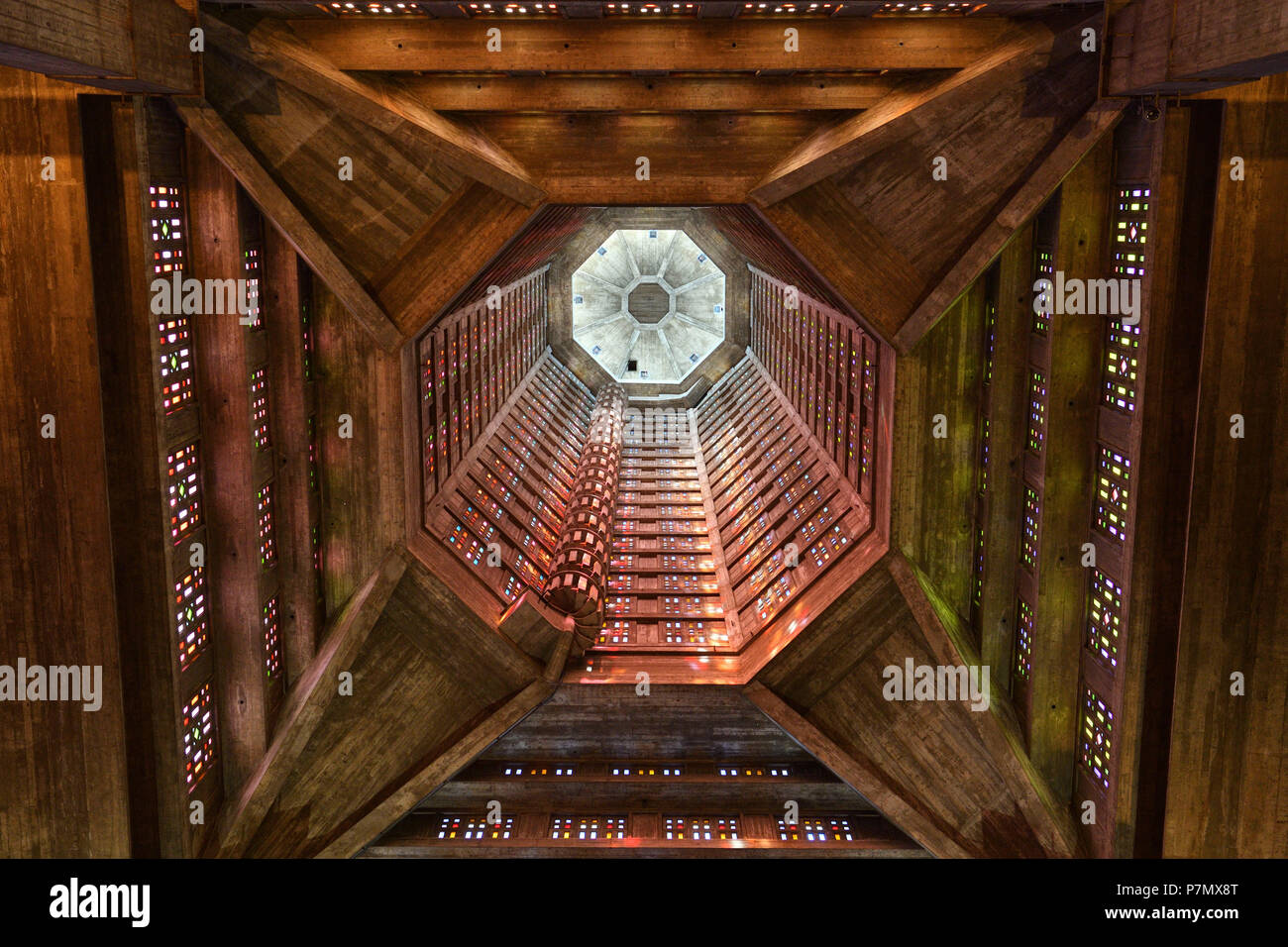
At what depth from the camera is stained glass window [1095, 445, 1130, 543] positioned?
17.8 meters

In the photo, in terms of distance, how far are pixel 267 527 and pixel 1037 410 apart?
19.1m

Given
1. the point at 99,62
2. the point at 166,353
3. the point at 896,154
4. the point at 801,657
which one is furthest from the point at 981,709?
the point at 99,62

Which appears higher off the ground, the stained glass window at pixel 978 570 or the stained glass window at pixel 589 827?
the stained glass window at pixel 978 570

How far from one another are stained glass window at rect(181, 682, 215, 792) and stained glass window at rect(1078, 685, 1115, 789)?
2092cm

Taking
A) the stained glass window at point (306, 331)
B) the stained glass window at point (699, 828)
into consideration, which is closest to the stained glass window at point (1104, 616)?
the stained glass window at point (699, 828)

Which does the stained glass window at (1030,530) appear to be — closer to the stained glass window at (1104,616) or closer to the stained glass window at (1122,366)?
the stained glass window at (1104,616)

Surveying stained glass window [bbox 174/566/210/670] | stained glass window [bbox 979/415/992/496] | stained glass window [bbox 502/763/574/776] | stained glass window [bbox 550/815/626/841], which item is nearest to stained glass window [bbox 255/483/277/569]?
stained glass window [bbox 174/566/210/670]

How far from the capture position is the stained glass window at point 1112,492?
58.4 ft

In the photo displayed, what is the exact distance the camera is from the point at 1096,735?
19.3 m

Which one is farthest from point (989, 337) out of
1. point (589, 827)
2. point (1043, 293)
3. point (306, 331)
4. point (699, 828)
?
point (589, 827)

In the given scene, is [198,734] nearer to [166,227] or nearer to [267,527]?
[267,527]

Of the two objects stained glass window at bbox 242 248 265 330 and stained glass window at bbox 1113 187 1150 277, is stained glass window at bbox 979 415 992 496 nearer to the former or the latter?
stained glass window at bbox 1113 187 1150 277

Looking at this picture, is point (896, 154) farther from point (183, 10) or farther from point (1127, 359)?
point (183, 10)

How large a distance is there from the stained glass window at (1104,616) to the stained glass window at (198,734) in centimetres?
2086
